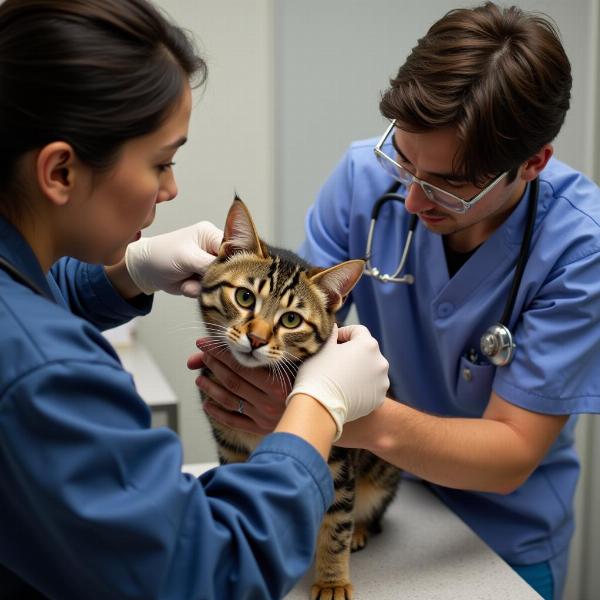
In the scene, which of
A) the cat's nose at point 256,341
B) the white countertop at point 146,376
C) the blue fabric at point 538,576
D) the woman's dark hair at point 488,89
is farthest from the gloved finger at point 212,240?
the blue fabric at point 538,576

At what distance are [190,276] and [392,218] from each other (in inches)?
18.2

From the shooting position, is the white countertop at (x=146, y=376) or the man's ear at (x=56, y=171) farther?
the white countertop at (x=146, y=376)

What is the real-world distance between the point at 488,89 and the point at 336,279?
384 mm

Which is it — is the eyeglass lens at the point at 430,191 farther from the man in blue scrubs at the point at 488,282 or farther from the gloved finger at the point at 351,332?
the gloved finger at the point at 351,332

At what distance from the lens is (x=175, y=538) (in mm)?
654

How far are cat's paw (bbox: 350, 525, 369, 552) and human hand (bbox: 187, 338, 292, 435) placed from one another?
28cm

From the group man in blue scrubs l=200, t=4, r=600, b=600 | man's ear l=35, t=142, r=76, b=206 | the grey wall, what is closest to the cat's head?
man in blue scrubs l=200, t=4, r=600, b=600

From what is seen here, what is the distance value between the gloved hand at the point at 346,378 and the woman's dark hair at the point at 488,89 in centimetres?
36

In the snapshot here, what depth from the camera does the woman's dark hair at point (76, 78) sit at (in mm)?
680

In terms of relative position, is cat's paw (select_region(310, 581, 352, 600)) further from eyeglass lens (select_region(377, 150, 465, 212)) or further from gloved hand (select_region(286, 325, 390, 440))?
eyeglass lens (select_region(377, 150, 465, 212))

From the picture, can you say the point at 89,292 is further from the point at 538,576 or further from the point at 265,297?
the point at 538,576

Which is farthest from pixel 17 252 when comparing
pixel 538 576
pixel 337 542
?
pixel 538 576

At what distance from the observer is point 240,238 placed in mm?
1149

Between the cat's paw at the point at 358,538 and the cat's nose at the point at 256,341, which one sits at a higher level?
the cat's nose at the point at 256,341
